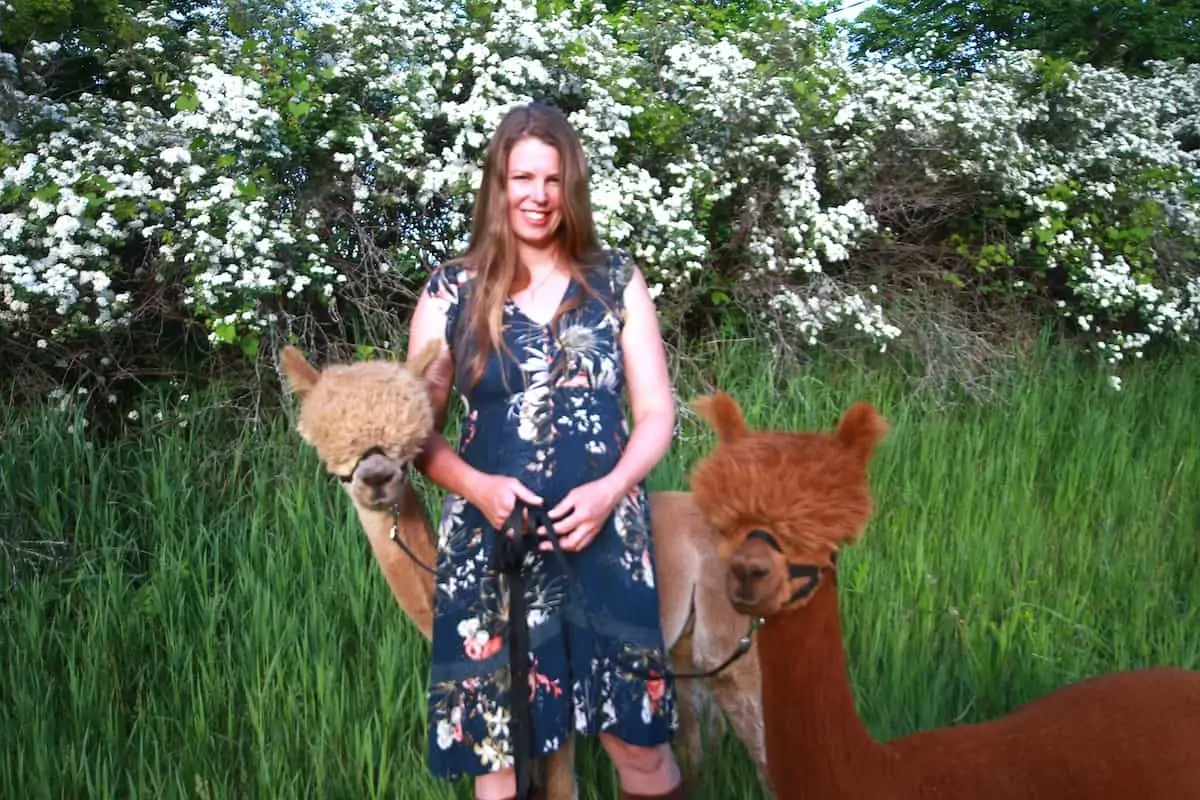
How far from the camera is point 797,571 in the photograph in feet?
5.43

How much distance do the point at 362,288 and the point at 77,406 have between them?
5.26 ft

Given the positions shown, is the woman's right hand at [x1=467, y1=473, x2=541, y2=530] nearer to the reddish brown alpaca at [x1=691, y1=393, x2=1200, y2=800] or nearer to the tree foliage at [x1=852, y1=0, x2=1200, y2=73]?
the reddish brown alpaca at [x1=691, y1=393, x2=1200, y2=800]

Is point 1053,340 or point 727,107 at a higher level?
point 727,107

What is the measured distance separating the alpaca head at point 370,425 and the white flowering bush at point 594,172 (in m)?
2.56

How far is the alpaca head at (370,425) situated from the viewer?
2.20m

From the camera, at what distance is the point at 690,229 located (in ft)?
17.5

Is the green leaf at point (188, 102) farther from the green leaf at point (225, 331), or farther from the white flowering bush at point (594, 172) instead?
the green leaf at point (225, 331)

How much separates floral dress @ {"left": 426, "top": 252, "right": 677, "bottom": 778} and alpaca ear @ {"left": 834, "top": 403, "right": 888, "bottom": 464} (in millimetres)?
784

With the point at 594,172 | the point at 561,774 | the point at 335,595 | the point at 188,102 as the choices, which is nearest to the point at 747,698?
the point at 561,774

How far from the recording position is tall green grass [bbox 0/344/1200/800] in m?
3.05

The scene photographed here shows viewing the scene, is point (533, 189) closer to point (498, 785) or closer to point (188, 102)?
point (498, 785)

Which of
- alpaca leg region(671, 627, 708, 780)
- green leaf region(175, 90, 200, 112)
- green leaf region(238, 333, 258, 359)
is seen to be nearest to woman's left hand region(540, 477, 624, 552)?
alpaca leg region(671, 627, 708, 780)

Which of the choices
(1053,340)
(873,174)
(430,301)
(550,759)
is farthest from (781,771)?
(1053,340)

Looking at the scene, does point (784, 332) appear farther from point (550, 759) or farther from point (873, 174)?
point (550, 759)
